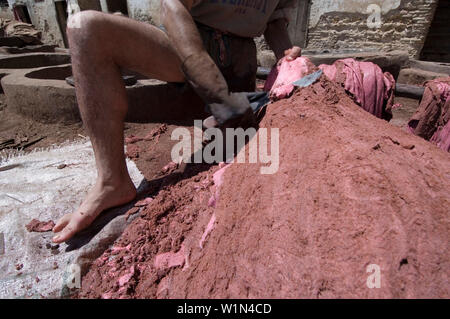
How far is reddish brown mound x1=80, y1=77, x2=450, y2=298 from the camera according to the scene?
0.72 meters

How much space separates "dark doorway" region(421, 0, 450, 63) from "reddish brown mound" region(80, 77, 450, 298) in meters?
6.95

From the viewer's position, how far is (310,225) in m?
0.83

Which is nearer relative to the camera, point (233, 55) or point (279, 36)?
point (233, 55)

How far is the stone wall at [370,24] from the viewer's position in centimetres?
523

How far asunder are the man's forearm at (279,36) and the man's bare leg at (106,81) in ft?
2.84

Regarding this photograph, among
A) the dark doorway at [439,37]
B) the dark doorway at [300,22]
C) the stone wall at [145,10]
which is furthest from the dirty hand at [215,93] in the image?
the stone wall at [145,10]

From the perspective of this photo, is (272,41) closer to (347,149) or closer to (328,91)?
(328,91)

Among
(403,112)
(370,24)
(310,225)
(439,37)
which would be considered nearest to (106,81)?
(310,225)

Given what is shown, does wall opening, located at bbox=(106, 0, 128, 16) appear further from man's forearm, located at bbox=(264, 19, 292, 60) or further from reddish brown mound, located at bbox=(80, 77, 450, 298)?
reddish brown mound, located at bbox=(80, 77, 450, 298)

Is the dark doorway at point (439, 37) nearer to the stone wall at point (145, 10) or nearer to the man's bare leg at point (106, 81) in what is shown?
the stone wall at point (145, 10)

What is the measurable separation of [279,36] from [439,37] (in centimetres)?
647

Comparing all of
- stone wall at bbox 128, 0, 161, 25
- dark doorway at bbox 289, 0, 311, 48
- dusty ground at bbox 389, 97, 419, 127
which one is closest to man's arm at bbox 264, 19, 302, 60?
dusty ground at bbox 389, 97, 419, 127

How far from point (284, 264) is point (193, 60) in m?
0.93

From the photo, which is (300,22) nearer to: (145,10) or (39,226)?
(145,10)
